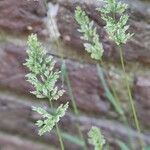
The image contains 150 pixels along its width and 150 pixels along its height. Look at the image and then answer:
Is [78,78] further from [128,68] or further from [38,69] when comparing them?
[38,69]

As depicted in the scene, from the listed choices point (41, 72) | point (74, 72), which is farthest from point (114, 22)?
point (74, 72)

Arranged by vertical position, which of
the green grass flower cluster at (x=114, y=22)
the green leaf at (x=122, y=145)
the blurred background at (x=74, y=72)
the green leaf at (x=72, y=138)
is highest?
the green grass flower cluster at (x=114, y=22)

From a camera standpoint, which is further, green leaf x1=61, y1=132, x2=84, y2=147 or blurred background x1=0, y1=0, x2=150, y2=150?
green leaf x1=61, y1=132, x2=84, y2=147

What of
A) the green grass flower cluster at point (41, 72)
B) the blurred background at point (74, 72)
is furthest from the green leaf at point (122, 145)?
the green grass flower cluster at point (41, 72)

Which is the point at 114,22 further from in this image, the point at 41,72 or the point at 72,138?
the point at 72,138

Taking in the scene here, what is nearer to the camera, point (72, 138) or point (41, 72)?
point (41, 72)

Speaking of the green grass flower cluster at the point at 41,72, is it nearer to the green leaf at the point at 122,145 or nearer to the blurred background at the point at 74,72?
the blurred background at the point at 74,72

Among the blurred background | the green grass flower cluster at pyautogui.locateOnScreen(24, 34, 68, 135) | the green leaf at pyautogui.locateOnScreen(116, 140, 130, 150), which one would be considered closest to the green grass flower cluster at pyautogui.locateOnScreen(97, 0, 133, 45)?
the green grass flower cluster at pyautogui.locateOnScreen(24, 34, 68, 135)

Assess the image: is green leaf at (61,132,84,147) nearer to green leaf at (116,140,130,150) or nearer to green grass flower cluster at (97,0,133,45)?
green leaf at (116,140,130,150)
